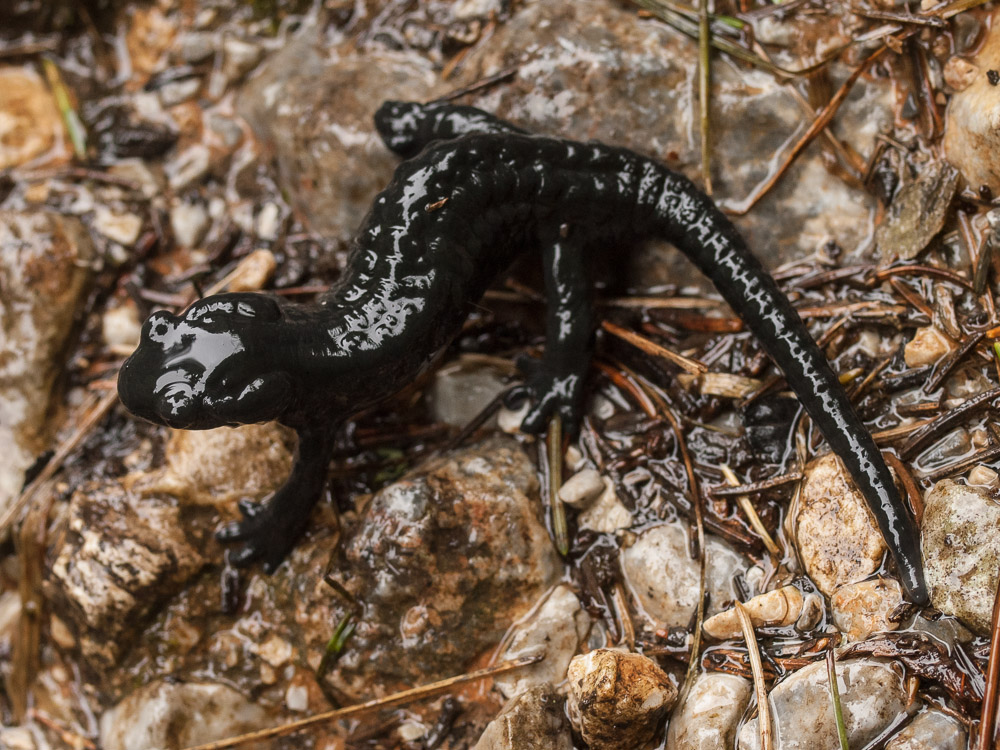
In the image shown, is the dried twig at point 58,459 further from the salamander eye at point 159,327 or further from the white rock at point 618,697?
the white rock at point 618,697

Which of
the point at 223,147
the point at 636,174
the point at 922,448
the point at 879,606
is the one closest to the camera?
the point at 879,606

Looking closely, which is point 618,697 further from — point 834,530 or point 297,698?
point 297,698

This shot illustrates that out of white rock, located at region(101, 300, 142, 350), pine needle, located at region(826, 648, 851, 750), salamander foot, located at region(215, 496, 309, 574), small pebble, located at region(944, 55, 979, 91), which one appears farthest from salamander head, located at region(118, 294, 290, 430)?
small pebble, located at region(944, 55, 979, 91)

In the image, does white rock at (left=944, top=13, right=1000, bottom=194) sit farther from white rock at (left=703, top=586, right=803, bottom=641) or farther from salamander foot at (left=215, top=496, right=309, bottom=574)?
salamander foot at (left=215, top=496, right=309, bottom=574)

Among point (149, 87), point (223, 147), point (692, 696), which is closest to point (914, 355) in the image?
point (692, 696)

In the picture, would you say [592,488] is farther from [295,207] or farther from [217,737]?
[295,207]

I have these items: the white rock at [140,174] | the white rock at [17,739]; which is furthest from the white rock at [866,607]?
the white rock at [140,174]

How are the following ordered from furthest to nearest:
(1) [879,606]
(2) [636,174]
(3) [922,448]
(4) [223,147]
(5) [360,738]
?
(4) [223,147]
(2) [636,174]
(5) [360,738]
(3) [922,448]
(1) [879,606]
